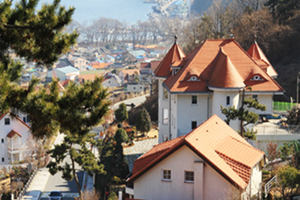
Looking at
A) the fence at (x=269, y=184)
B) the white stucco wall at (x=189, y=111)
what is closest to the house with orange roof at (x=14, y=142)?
the white stucco wall at (x=189, y=111)

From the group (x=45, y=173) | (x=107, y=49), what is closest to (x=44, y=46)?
(x=45, y=173)

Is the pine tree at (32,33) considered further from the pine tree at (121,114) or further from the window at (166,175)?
the pine tree at (121,114)

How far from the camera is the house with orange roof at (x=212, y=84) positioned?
2455cm

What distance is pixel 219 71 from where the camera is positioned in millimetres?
24828

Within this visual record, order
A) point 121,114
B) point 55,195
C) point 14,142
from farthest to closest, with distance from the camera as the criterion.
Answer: point 121,114 → point 14,142 → point 55,195

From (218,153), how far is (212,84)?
30.4 feet

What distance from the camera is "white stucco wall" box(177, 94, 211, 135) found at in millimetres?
25312

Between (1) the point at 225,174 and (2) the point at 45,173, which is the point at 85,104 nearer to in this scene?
(1) the point at 225,174

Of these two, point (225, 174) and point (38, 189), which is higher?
point (225, 174)

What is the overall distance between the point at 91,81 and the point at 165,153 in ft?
16.5

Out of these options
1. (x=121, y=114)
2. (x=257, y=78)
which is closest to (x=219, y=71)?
(x=257, y=78)

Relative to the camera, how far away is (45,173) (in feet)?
105

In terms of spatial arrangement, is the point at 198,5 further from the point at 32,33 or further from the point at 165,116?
the point at 32,33

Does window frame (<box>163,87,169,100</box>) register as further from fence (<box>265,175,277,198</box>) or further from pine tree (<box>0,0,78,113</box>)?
pine tree (<box>0,0,78,113</box>)
